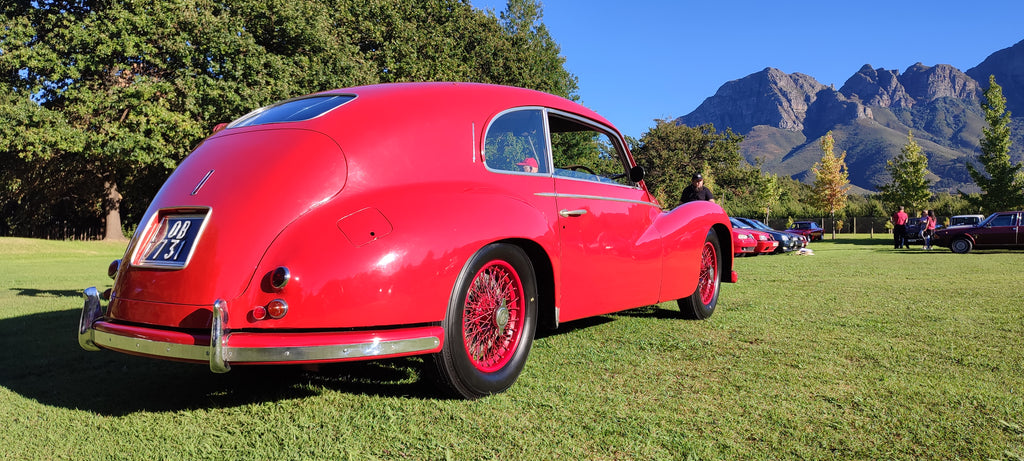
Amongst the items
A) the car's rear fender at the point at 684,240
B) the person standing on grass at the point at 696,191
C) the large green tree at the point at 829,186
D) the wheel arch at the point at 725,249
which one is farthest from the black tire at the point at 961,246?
the large green tree at the point at 829,186

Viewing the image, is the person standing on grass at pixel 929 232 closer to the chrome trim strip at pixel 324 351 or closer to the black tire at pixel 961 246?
the black tire at pixel 961 246

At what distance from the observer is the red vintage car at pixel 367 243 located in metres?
2.78

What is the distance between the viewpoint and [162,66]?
74.9 ft

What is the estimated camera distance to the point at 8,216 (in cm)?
3662

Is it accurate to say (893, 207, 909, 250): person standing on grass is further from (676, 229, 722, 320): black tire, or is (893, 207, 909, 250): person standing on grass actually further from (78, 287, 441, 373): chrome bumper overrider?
(78, 287, 441, 373): chrome bumper overrider

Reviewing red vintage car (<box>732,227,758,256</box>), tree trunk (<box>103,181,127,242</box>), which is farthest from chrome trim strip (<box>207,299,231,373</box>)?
tree trunk (<box>103,181,127,242</box>)

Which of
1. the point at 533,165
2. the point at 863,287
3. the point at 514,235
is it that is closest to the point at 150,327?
the point at 514,235

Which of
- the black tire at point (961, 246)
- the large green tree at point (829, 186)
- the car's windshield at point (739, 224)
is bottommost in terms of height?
the black tire at point (961, 246)

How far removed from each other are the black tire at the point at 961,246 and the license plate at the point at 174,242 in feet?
81.9

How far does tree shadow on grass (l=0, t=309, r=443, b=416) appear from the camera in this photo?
329cm

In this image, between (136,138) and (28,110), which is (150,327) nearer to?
(136,138)

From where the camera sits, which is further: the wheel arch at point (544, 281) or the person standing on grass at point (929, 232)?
the person standing on grass at point (929, 232)

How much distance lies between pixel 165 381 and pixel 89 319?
2.39ft

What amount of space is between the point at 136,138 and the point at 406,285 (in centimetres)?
2382
